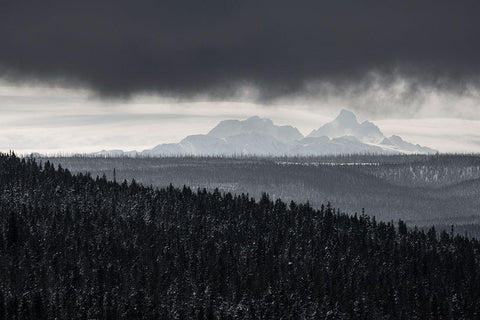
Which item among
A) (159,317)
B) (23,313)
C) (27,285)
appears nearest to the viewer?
(23,313)

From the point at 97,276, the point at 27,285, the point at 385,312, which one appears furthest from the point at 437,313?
the point at 27,285

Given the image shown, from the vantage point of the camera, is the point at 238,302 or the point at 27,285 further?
the point at 238,302

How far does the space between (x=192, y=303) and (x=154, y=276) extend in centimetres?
1975

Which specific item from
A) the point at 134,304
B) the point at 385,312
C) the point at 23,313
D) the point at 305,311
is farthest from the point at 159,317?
the point at 385,312

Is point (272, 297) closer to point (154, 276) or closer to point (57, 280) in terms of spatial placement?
point (154, 276)

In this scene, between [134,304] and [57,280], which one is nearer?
[134,304]

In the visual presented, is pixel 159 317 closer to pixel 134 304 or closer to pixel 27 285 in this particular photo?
pixel 134 304

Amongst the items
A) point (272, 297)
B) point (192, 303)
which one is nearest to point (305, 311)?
point (272, 297)

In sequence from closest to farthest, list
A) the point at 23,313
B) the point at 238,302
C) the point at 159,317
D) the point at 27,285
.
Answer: the point at 23,313, the point at 159,317, the point at 27,285, the point at 238,302

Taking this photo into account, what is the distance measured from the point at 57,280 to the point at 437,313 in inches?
2803

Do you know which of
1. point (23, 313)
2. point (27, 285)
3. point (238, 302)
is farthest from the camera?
point (238, 302)

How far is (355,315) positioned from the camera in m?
194

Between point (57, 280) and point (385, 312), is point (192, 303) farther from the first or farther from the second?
point (385, 312)

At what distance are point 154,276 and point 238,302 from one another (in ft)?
57.1
